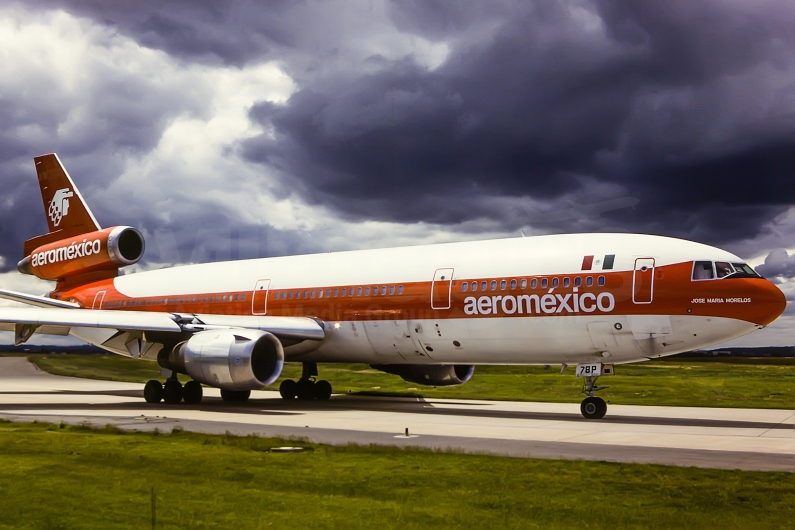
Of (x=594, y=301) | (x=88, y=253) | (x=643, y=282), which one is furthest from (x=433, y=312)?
(x=88, y=253)

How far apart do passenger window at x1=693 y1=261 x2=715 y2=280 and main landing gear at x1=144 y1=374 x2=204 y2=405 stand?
13.6m

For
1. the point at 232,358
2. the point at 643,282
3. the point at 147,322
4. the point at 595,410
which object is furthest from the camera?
the point at 147,322

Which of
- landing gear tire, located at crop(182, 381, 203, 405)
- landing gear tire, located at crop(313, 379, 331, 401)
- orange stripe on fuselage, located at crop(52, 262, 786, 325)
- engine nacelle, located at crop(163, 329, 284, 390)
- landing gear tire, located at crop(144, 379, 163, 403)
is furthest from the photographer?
landing gear tire, located at crop(313, 379, 331, 401)

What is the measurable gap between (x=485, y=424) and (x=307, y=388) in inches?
390

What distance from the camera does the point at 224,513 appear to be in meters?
6.75

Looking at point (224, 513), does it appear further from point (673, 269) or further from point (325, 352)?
point (325, 352)

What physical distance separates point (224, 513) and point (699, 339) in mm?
12299

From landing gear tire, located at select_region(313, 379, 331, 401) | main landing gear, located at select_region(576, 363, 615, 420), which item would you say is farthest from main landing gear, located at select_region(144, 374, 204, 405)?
main landing gear, located at select_region(576, 363, 615, 420)

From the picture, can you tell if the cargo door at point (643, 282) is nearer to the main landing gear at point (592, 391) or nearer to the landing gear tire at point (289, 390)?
the main landing gear at point (592, 391)

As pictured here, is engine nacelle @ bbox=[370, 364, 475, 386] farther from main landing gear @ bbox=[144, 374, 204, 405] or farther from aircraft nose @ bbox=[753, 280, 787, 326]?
aircraft nose @ bbox=[753, 280, 787, 326]

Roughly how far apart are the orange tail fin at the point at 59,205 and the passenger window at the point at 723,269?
23.8m

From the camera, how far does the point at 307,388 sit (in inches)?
970

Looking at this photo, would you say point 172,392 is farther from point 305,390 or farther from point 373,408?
point 373,408

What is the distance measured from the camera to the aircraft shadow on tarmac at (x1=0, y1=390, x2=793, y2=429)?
1678cm
